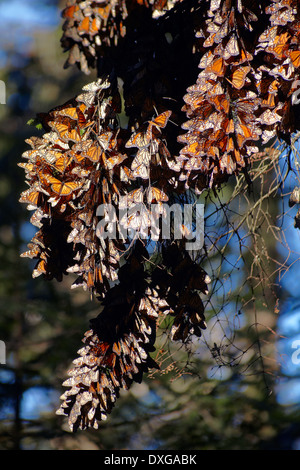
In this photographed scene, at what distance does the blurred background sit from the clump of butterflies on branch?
137cm

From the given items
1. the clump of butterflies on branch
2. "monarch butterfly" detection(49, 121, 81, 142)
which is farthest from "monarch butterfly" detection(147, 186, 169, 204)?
"monarch butterfly" detection(49, 121, 81, 142)

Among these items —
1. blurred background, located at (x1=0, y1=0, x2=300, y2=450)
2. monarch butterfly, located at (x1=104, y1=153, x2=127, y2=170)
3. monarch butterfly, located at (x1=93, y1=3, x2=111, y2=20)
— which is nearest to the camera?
monarch butterfly, located at (x1=93, y1=3, x2=111, y2=20)

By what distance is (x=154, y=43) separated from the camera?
1.79 ft

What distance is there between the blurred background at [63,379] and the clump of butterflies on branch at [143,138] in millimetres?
1366

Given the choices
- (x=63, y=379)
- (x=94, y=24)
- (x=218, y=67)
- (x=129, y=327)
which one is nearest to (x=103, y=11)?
(x=94, y=24)

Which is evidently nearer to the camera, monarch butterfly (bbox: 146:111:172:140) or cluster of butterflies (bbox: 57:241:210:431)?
monarch butterfly (bbox: 146:111:172:140)

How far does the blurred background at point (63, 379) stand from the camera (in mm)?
1974

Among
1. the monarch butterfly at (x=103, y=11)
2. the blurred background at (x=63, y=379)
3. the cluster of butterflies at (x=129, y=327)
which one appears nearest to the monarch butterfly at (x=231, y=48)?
the monarch butterfly at (x=103, y=11)

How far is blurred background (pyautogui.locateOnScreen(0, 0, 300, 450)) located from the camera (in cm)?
197

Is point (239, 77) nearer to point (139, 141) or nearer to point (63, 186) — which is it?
point (139, 141)

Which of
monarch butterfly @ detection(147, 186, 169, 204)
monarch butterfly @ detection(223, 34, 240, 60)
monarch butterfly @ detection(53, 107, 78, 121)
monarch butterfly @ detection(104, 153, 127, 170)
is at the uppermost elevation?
monarch butterfly @ detection(53, 107, 78, 121)

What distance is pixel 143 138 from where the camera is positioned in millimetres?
506

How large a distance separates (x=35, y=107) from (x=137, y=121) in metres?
1.55

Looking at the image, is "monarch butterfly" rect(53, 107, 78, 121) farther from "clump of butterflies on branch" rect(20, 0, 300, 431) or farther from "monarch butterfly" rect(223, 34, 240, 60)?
"monarch butterfly" rect(223, 34, 240, 60)
